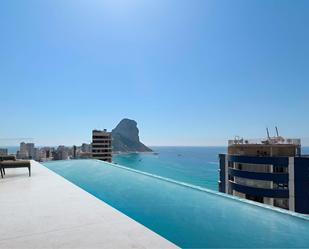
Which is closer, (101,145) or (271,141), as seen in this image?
(271,141)

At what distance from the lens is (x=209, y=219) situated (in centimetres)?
432

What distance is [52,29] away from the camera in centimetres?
1353

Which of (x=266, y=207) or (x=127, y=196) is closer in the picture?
(x=266, y=207)

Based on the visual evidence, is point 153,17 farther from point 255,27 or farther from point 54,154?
point 54,154

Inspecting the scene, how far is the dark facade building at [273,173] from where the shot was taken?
28625 millimetres

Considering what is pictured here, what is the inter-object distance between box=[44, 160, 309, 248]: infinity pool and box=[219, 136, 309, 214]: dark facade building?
26867 mm

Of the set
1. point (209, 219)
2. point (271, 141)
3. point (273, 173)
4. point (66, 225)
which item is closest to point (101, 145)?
point (271, 141)

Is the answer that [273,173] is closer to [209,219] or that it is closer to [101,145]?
[209,219]

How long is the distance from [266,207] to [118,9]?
37.1 feet

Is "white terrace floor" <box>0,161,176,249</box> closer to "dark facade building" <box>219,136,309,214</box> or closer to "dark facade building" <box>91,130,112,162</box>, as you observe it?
"dark facade building" <box>219,136,309,214</box>

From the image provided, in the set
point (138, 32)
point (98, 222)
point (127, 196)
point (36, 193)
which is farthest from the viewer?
point (138, 32)

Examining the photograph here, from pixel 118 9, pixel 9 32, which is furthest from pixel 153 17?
pixel 9 32

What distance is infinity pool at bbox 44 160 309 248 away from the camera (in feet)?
10.9

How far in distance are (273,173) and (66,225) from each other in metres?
31.0
